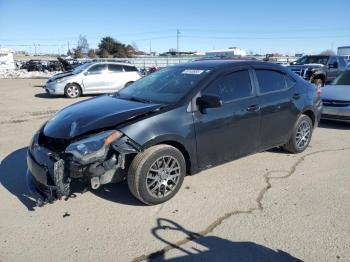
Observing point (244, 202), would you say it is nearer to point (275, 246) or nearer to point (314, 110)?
point (275, 246)

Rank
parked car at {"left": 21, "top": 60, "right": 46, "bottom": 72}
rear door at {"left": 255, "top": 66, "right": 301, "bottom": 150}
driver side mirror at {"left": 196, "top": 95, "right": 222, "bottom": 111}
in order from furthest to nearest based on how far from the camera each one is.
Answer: parked car at {"left": 21, "top": 60, "right": 46, "bottom": 72} < rear door at {"left": 255, "top": 66, "right": 301, "bottom": 150} < driver side mirror at {"left": 196, "top": 95, "right": 222, "bottom": 111}

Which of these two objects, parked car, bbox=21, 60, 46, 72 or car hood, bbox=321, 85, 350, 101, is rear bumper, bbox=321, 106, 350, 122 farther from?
parked car, bbox=21, 60, 46, 72

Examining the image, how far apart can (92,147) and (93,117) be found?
0.52 m

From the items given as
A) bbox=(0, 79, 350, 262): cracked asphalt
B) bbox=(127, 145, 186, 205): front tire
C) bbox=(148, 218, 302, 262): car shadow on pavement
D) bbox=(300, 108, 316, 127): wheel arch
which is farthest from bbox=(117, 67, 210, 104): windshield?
bbox=(300, 108, 316, 127): wheel arch

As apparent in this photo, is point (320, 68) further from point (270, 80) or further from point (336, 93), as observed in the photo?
point (270, 80)

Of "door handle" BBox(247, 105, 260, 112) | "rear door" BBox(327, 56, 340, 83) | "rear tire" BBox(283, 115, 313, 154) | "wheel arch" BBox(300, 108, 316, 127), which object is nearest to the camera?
"door handle" BBox(247, 105, 260, 112)

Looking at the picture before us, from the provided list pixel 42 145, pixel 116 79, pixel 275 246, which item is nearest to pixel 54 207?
pixel 42 145

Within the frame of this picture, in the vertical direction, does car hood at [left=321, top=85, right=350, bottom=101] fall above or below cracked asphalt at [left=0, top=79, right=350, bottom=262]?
above

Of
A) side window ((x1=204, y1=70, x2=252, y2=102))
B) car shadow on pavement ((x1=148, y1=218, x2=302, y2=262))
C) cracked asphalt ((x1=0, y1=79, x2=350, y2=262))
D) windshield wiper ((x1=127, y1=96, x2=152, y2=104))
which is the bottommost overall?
car shadow on pavement ((x1=148, y1=218, x2=302, y2=262))

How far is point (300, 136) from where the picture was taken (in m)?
5.96

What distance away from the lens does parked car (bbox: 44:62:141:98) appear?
14.6 metres

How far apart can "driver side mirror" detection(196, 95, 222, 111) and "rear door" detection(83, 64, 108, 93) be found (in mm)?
11661

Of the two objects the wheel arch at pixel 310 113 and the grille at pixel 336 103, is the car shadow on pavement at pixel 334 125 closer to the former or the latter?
the grille at pixel 336 103

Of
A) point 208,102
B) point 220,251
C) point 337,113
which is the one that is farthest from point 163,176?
point 337,113
